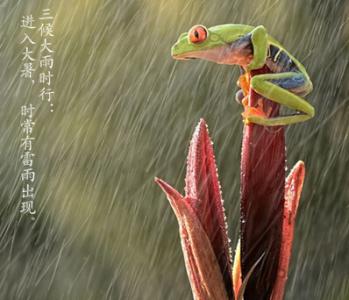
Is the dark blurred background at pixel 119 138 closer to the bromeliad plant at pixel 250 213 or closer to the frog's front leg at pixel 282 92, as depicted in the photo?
the frog's front leg at pixel 282 92

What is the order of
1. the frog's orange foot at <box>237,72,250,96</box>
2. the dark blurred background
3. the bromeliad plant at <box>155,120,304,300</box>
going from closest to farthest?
1. the bromeliad plant at <box>155,120,304,300</box>
2. the frog's orange foot at <box>237,72,250,96</box>
3. the dark blurred background

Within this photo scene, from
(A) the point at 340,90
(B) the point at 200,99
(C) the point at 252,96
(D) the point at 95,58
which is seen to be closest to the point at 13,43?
(D) the point at 95,58

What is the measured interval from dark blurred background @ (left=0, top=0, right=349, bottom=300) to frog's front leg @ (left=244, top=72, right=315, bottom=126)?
2.11ft

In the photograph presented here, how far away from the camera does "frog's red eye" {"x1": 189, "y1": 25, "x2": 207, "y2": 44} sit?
1.11 meters

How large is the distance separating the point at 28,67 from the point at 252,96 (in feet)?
3.71

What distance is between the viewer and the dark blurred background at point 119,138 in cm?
187

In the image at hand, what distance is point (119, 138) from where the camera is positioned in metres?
2.00

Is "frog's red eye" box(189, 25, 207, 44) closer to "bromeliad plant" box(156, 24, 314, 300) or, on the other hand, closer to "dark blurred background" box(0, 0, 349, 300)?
"bromeliad plant" box(156, 24, 314, 300)

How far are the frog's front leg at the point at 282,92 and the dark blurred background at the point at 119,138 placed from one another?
64 cm

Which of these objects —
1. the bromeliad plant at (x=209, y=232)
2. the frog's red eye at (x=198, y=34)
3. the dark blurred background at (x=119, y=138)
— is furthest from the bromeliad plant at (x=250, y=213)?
the dark blurred background at (x=119, y=138)

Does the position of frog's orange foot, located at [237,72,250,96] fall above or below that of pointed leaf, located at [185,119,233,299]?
above

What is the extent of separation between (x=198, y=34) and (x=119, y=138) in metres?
0.92

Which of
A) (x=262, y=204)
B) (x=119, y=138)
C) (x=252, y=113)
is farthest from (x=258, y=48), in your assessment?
(x=119, y=138)

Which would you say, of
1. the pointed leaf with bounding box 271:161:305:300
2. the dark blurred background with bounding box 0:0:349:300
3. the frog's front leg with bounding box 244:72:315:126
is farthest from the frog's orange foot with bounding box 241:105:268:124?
the dark blurred background with bounding box 0:0:349:300
